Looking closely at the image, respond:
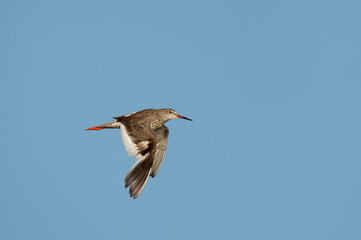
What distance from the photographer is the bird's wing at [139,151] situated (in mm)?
16156

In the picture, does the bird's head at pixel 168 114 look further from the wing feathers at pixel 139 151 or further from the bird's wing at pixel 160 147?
the wing feathers at pixel 139 151

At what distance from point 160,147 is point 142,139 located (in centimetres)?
245

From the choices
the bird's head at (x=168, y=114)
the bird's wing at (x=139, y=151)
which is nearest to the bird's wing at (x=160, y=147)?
the bird's head at (x=168, y=114)

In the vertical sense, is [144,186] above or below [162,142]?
below

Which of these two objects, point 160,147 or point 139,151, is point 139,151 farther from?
point 160,147

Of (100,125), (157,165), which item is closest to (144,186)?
(157,165)

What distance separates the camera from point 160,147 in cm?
1948

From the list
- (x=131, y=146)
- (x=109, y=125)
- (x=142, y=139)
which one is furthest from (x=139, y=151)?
(x=109, y=125)

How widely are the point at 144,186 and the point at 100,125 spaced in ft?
15.1

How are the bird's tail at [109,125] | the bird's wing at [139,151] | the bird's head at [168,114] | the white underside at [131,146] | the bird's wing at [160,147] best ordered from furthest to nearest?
the bird's head at [168,114] < the bird's wing at [160,147] < the bird's tail at [109,125] < the white underside at [131,146] < the bird's wing at [139,151]

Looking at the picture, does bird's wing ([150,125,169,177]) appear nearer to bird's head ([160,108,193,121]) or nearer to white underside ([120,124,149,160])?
bird's head ([160,108,193,121])

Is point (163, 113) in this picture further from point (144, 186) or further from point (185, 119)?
point (144, 186)

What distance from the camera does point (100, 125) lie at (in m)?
19.8

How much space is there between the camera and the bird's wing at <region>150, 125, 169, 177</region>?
62.5 feet
